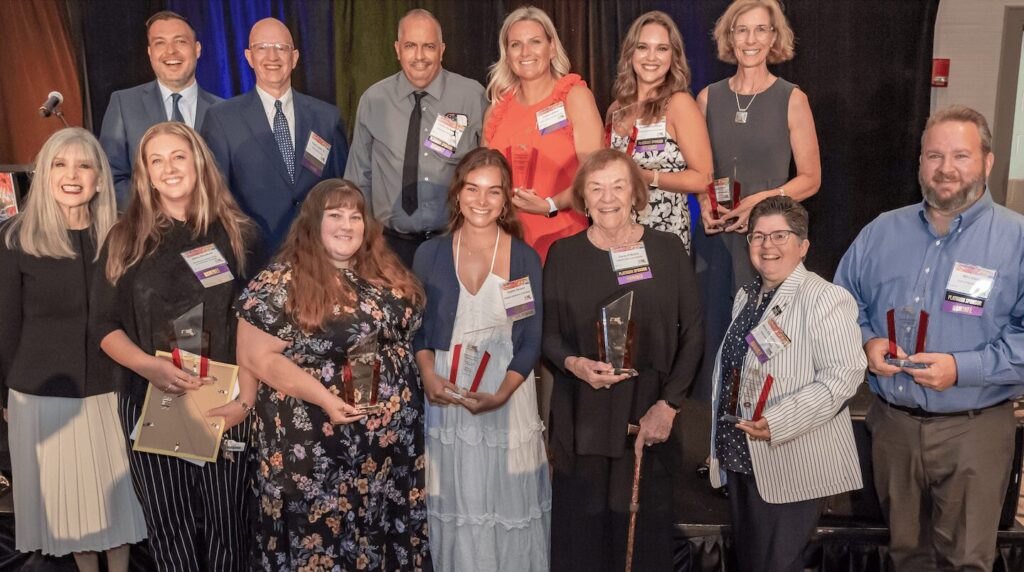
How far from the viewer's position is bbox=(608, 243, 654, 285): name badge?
2.75 meters

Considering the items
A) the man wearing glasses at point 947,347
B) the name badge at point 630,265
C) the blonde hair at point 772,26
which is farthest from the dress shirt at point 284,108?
the man wearing glasses at point 947,347

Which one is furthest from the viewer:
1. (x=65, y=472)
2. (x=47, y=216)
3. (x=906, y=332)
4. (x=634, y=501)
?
(x=65, y=472)

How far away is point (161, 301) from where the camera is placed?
9.11 ft

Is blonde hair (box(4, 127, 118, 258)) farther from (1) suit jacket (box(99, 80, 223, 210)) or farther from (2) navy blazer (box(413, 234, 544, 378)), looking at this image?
(2) navy blazer (box(413, 234, 544, 378))

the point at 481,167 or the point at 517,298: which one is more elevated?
the point at 481,167

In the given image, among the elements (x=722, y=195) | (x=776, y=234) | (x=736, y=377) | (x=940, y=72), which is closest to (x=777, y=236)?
(x=776, y=234)

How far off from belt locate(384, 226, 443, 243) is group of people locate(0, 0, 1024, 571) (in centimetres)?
65

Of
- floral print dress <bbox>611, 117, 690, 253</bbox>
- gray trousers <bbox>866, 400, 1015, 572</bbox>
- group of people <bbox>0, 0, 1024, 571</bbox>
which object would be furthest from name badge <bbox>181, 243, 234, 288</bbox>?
gray trousers <bbox>866, 400, 1015, 572</bbox>

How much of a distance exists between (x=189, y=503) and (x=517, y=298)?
4.17 ft

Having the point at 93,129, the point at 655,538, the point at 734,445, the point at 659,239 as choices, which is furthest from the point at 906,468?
the point at 93,129

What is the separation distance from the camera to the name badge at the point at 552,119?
3.43 metres

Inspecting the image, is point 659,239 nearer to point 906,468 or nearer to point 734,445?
point 734,445

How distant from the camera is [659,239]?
2805 millimetres

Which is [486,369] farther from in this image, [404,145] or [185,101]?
[185,101]
